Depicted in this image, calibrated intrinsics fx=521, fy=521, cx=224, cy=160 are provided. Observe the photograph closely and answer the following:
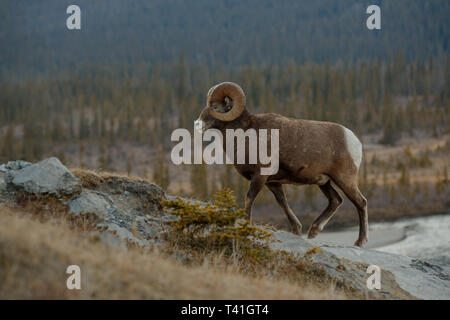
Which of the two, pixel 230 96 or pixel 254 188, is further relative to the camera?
pixel 230 96

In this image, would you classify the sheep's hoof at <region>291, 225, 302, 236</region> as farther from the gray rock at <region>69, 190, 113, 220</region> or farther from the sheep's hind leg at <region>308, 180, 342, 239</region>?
the gray rock at <region>69, 190, 113, 220</region>

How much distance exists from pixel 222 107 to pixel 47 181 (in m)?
3.93

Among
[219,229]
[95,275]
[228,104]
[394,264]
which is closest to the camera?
[95,275]

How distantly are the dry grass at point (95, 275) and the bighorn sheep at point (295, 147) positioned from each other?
3.80 meters

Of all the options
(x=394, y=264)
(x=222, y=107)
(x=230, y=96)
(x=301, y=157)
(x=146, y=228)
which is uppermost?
(x=230, y=96)

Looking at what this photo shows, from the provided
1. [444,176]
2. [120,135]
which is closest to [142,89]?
[120,135]

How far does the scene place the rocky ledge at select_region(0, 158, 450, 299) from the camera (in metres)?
9.36

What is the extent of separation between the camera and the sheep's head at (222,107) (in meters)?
10.9

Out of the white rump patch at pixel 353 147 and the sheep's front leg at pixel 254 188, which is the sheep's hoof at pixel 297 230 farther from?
the white rump patch at pixel 353 147

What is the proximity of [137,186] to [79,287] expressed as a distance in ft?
20.6

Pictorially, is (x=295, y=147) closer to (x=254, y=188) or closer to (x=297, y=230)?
(x=254, y=188)

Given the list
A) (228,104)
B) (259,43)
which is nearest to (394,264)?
(228,104)

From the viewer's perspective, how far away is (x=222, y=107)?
1127 cm

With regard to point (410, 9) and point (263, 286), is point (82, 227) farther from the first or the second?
point (410, 9)
